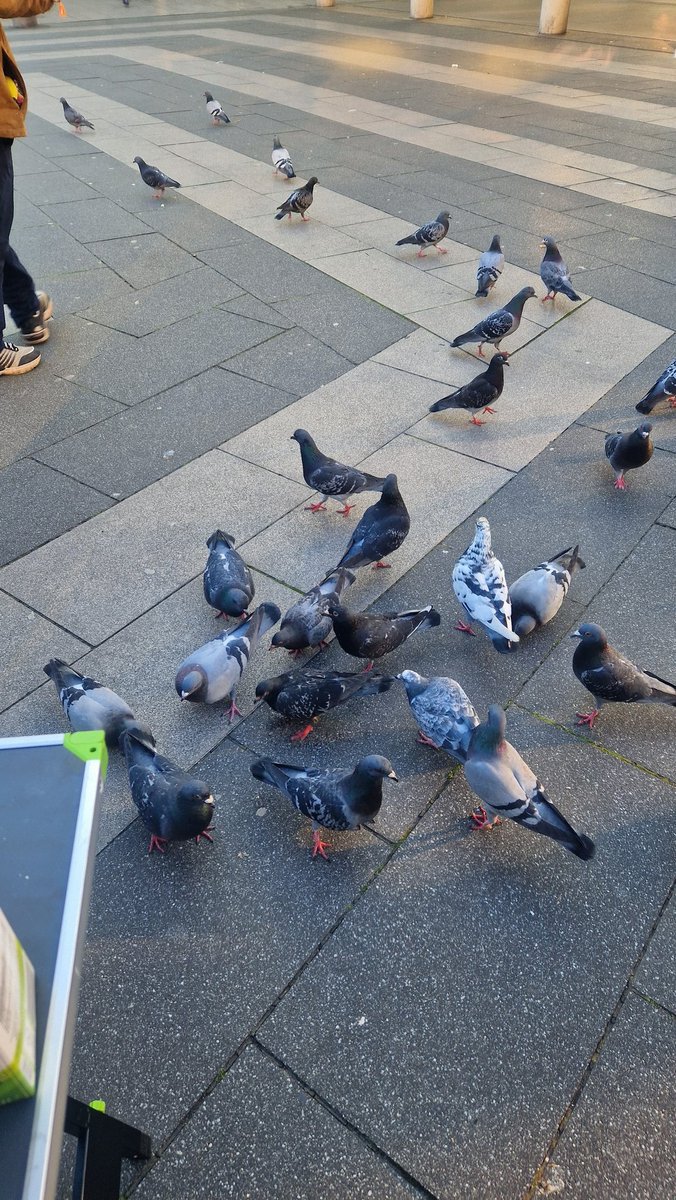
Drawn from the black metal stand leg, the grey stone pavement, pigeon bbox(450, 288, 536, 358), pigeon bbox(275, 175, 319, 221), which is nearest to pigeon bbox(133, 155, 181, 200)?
the grey stone pavement

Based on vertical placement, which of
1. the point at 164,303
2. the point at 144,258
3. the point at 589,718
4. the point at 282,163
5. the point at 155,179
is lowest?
the point at 589,718

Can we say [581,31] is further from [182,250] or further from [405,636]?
[405,636]

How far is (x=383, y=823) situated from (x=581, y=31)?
2335cm

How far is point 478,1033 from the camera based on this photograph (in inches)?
100

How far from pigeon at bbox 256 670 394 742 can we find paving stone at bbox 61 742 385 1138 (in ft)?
1.26

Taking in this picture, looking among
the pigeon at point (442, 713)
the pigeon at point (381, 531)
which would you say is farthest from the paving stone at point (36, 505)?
the pigeon at point (442, 713)

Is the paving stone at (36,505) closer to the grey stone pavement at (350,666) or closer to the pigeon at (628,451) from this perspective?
the grey stone pavement at (350,666)

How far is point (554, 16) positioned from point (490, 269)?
1637cm

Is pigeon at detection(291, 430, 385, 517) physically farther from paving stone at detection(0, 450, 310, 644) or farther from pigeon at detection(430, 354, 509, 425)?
pigeon at detection(430, 354, 509, 425)

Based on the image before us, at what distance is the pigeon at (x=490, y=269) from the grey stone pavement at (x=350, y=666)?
11.5 inches

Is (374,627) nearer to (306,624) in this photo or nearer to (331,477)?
(306,624)

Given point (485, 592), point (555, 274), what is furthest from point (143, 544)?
point (555, 274)

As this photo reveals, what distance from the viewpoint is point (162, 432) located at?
5641mm

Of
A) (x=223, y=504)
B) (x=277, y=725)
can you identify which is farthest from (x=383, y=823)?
(x=223, y=504)
